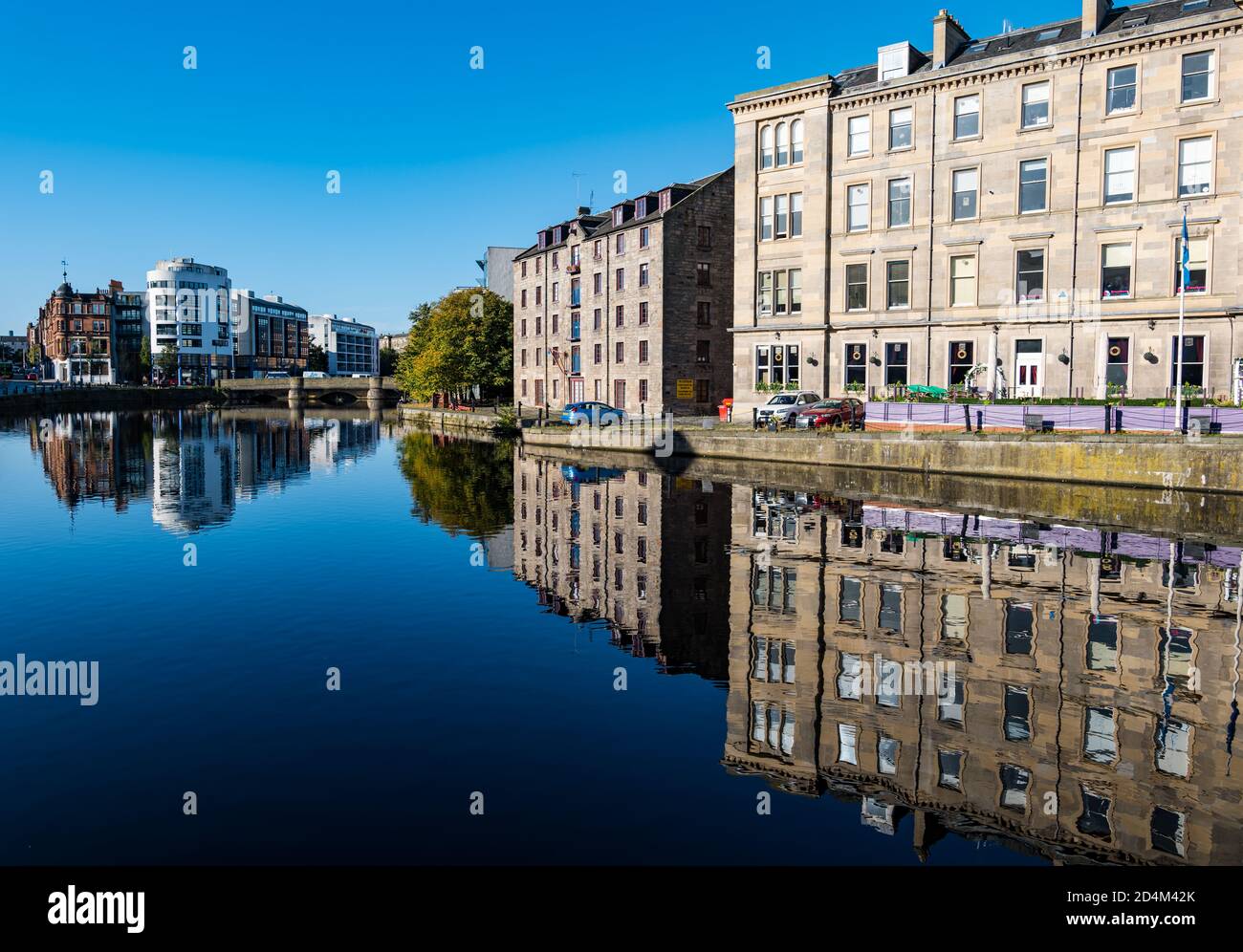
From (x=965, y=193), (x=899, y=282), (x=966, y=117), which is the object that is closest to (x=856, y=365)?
(x=899, y=282)

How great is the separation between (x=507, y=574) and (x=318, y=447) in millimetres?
45580

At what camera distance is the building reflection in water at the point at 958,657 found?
370 inches

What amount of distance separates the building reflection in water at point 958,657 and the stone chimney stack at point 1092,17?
2872 centimetres

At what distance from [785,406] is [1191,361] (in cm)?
1827

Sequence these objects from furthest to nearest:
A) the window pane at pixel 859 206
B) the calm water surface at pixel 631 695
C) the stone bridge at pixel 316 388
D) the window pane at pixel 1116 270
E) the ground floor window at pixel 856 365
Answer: the stone bridge at pixel 316 388 → the ground floor window at pixel 856 365 → the window pane at pixel 859 206 → the window pane at pixel 1116 270 → the calm water surface at pixel 631 695

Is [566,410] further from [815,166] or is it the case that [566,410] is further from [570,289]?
[815,166]

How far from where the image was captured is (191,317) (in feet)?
598

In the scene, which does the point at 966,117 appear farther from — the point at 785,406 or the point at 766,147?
the point at 785,406

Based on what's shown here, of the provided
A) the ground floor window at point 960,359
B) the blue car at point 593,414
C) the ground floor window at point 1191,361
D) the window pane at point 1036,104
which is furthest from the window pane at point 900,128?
the blue car at point 593,414

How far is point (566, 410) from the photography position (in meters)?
61.7

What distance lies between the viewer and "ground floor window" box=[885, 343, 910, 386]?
4797 cm

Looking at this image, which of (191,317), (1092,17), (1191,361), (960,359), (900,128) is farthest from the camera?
(191,317)

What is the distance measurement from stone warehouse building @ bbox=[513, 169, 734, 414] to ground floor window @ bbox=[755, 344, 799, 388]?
979 cm

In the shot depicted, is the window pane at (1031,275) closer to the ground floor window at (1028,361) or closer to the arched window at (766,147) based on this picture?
the ground floor window at (1028,361)
